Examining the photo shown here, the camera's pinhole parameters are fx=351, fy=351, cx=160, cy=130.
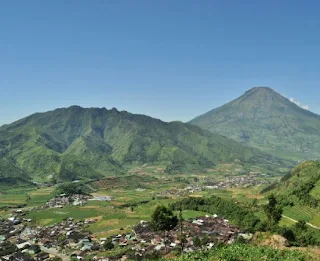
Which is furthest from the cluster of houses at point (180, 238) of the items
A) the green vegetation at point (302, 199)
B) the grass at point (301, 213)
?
the green vegetation at point (302, 199)

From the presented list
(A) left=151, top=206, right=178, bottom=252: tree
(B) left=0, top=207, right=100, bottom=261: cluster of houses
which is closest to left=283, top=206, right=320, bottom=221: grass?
(A) left=151, top=206, right=178, bottom=252: tree

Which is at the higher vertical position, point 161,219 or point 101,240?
point 161,219

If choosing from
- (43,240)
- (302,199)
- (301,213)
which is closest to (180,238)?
(43,240)

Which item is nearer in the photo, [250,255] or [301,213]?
[250,255]

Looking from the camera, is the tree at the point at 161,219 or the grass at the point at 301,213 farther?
the grass at the point at 301,213

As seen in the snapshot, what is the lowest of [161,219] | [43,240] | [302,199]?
[43,240]

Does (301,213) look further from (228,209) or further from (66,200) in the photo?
(66,200)

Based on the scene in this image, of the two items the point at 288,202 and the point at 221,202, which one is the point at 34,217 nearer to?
the point at 221,202

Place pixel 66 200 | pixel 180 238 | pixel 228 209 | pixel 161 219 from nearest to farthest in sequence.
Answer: pixel 161 219 < pixel 180 238 < pixel 228 209 < pixel 66 200

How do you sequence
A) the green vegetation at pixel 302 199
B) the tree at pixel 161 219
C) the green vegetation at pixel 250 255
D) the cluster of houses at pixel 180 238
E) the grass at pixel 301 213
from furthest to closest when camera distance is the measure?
the green vegetation at pixel 302 199 → the grass at pixel 301 213 → the cluster of houses at pixel 180 238 → the tree at pixel 161 219 → the green vegetation at pixel 250 255

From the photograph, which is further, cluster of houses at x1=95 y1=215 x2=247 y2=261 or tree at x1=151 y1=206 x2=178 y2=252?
cluster of houses at x1=95 y1=215 x2=247 y2=261

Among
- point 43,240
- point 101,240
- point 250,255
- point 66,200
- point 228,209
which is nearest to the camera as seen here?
point 250,255

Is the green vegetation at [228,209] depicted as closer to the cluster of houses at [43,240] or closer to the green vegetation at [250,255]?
the cluster of houses at [43,240]

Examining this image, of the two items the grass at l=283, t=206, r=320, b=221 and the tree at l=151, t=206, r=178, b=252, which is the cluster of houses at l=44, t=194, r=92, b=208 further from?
the tree at l=151, t=206, r=178, b=252
